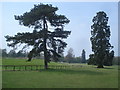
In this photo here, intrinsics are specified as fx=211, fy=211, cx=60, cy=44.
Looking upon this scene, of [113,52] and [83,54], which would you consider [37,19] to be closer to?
[113,52]

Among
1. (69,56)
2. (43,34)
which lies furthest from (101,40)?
(69,56)

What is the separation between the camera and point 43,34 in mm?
32594

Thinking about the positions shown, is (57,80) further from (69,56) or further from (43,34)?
(69,56)

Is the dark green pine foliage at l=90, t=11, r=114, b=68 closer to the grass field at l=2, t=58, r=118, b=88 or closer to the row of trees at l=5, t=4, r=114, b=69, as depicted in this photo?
the row of trees at l=5, t=4, r=114, b=69

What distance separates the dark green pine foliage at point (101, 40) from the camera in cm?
4809

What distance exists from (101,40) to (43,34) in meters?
20.6

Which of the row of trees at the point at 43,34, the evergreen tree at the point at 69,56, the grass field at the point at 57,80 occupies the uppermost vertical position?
the row of trees at the point at 43,34

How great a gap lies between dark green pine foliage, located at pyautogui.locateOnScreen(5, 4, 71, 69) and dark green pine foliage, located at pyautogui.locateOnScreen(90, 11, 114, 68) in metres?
16.5

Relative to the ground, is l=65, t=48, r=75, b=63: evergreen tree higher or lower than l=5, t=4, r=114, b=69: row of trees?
lower

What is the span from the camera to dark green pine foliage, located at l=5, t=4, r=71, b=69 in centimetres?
3275

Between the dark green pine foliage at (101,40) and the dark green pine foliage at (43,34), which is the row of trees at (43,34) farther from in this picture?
the dark green pine foliage at (101,40)

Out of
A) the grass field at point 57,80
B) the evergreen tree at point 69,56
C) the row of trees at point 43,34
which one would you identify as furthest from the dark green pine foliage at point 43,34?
the evergreen tree at point 69,56

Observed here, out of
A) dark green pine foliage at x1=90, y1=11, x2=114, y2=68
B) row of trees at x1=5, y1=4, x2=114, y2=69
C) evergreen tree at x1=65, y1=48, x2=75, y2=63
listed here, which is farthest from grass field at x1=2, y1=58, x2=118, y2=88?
evergreen tree at x1=65, y1=48, x2=75, y2=63

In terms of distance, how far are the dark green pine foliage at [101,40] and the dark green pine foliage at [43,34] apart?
16465mm
